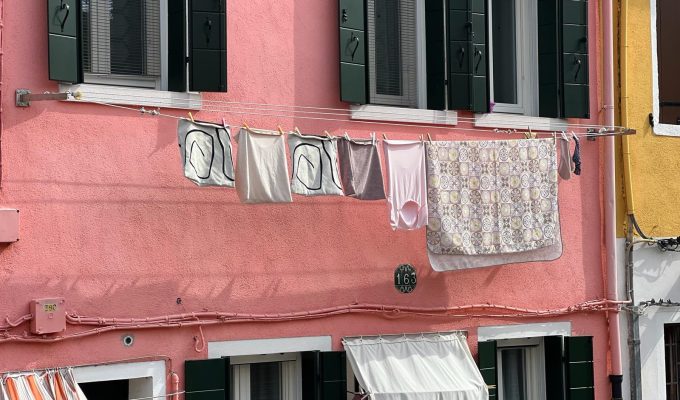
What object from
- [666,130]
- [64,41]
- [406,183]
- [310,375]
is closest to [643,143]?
[666,130]

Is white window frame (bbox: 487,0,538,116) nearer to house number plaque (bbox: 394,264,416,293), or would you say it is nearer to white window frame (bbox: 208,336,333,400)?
house number plaque (bbox: 394,264,416,293)

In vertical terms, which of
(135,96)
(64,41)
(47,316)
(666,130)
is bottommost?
(47,316)

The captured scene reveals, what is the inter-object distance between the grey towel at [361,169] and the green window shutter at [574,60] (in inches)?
101

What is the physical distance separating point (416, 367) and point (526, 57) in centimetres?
328

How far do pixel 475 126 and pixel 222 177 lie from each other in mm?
2927

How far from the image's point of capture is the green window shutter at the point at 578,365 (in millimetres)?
11312

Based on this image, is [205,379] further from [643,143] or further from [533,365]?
[643,143]

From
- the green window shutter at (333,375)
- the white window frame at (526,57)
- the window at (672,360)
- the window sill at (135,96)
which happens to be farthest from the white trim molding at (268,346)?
the window at (672,360)

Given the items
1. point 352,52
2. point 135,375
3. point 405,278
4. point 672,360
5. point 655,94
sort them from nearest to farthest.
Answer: point 135,375 → point 352,52 → point 405,278 → point 655,94 → point 672,360

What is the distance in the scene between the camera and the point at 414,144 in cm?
996

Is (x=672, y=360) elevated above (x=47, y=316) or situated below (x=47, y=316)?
below

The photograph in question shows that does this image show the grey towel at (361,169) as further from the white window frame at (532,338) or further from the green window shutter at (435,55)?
the white window frame at (532,338)

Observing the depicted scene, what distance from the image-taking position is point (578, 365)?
11.3 metres

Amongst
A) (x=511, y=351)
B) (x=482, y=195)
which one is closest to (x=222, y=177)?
(x=482, y=195)
